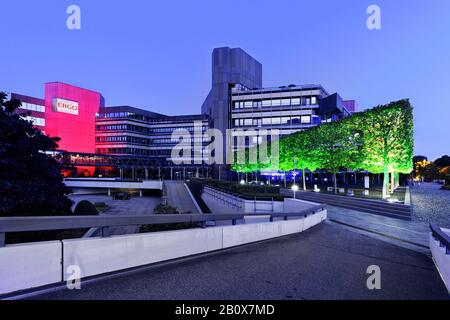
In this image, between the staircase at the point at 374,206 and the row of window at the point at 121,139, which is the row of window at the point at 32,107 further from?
the staircase at the point at 374,206

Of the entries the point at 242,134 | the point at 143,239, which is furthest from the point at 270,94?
the point at 143,239

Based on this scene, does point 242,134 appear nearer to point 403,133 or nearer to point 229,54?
point 229,54

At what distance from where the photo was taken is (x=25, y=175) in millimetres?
10508

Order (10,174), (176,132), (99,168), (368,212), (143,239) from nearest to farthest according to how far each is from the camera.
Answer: (143,239) < (10,174) < (368,212) < (99,168) < (176,132)

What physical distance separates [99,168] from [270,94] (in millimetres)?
72161

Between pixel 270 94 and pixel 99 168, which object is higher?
pixel 270 94

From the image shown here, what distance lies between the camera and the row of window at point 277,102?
81.6 metres

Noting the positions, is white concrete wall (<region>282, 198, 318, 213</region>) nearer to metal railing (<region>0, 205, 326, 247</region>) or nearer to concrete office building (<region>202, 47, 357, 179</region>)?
metal railing (<region>0, 205, 326, 247</region>)

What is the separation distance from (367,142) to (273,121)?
56670mm

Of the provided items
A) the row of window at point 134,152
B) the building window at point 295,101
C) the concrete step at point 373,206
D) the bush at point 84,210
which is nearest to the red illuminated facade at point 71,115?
the row of window at point 134,152

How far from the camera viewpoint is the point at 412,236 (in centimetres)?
1157

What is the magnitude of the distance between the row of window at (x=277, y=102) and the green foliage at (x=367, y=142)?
44.9 m

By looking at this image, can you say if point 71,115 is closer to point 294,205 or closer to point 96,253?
point 294,205
